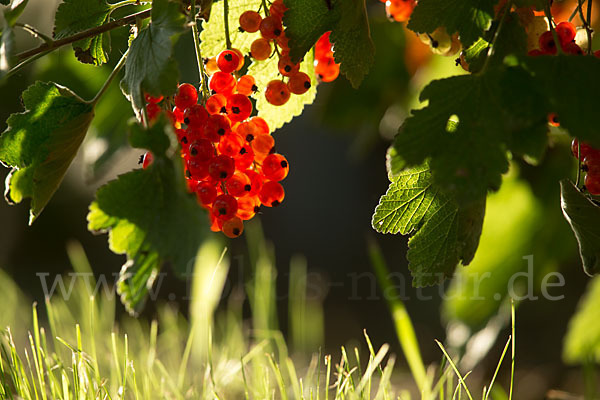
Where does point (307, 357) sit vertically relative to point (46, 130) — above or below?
below

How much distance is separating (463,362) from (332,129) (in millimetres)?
624

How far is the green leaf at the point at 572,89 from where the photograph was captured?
0.38 metres

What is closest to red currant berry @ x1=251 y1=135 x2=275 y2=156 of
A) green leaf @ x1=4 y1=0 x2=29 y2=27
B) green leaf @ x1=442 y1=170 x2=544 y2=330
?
green leaf @ x1=4 y1=0 x2=29 y2=27

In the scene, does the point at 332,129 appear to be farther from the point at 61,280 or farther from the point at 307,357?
the point at 61,280

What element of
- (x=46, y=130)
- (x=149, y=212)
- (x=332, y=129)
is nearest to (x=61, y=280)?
(x=332, y=129)

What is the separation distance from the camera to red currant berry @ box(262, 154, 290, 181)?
1.86 ft

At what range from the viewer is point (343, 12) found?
1.68ft

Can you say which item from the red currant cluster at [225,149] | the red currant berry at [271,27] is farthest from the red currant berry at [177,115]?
the red currant berry at [271,27]

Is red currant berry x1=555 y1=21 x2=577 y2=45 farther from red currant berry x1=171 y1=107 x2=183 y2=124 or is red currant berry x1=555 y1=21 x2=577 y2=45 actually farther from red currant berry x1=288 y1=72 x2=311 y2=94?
red currant berry x1=171 y1=107 x2=183 y2=124

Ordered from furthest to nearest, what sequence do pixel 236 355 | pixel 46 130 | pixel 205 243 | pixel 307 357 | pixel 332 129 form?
1. pixel 332 129
2. pixel 307 357
3. pixel 236 355
4. pixel 46 130
5. pixel 205 243

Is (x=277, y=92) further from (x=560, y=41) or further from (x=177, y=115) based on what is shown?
(x=560, y=41)

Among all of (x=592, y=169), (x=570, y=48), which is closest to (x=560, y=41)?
(x=570, y=48)

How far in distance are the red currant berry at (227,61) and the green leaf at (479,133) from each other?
0.58 feet

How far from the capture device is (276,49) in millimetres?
563
